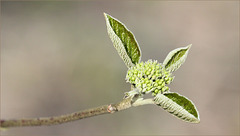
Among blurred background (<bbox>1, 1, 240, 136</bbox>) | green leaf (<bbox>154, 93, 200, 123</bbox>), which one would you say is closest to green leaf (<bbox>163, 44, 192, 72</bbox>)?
green leaf (<bbox>154, 93, 200, 123</bbox>)

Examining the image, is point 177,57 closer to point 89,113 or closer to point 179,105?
point 179,105

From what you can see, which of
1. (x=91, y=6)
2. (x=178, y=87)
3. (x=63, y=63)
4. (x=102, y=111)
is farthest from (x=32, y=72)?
(x=102, y=111)

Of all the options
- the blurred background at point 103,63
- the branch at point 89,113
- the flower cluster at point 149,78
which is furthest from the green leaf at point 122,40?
the blurred background at point 103,63

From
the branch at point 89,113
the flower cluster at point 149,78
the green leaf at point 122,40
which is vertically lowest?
the branch at point 89,113

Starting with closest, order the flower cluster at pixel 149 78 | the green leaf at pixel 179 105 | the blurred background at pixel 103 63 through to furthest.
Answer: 1. the green leaf at pixel 179 105
2. the flower cluster at pixel 149 78
3. the blurred background at pixel 103 63

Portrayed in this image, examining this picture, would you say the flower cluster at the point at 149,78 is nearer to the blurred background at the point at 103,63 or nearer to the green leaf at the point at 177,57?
the green leaf at the point at 177,57

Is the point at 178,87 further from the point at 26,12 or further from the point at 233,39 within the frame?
the point at 26,12

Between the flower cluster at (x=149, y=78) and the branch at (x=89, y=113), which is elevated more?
the flower cluster at (x=149, y=78)
